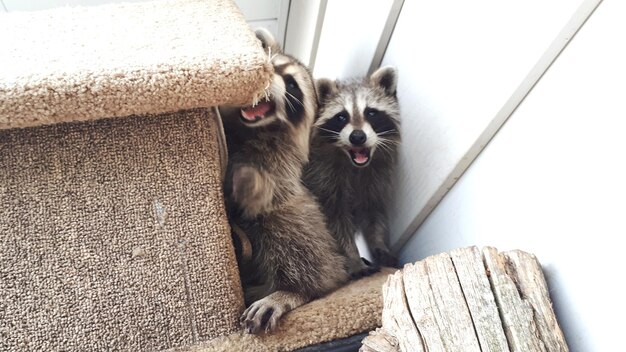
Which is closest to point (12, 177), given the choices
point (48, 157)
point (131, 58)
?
point (48, 157)

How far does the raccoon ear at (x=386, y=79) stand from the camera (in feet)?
5.09

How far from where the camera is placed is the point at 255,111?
1.28 meters

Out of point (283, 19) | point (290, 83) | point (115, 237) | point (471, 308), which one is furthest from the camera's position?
point (283, 19)

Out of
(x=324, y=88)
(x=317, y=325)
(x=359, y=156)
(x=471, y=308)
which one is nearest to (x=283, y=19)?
(x=324, y=88)

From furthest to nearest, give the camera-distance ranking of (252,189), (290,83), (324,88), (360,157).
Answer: (324,88) < (360,157) < (290,83) < (252,189)

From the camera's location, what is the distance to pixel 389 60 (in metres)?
1.64

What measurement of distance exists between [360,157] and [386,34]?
40 cm

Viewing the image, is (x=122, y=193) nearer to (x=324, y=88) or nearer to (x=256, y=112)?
(x=256, y=112)

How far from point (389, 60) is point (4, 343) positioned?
1269mm

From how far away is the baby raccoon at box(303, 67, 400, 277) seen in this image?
154cm

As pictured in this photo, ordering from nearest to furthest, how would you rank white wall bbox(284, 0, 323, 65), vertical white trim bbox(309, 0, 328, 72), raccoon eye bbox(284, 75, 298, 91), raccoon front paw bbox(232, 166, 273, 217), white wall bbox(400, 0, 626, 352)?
1. white wall bbox(400, 0, 626, 352)
2. raccoon front paw bbox(232, 166, 273, 217)
3. raccoon eye bbox(284, 75, 298, 91)
4. vertical white trim bbox(309, 0, 328, 72)
5. white wall bbox(284, 0, 323, 65)

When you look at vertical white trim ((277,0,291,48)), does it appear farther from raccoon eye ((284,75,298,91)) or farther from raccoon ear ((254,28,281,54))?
raccoon eye ((284,75,298,91))

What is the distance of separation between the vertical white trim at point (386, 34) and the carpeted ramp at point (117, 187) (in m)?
0.61

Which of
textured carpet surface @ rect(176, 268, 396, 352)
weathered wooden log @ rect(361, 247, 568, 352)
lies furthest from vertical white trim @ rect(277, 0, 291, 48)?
weathered wooden log @ rect(361, 247, 568, 352)
